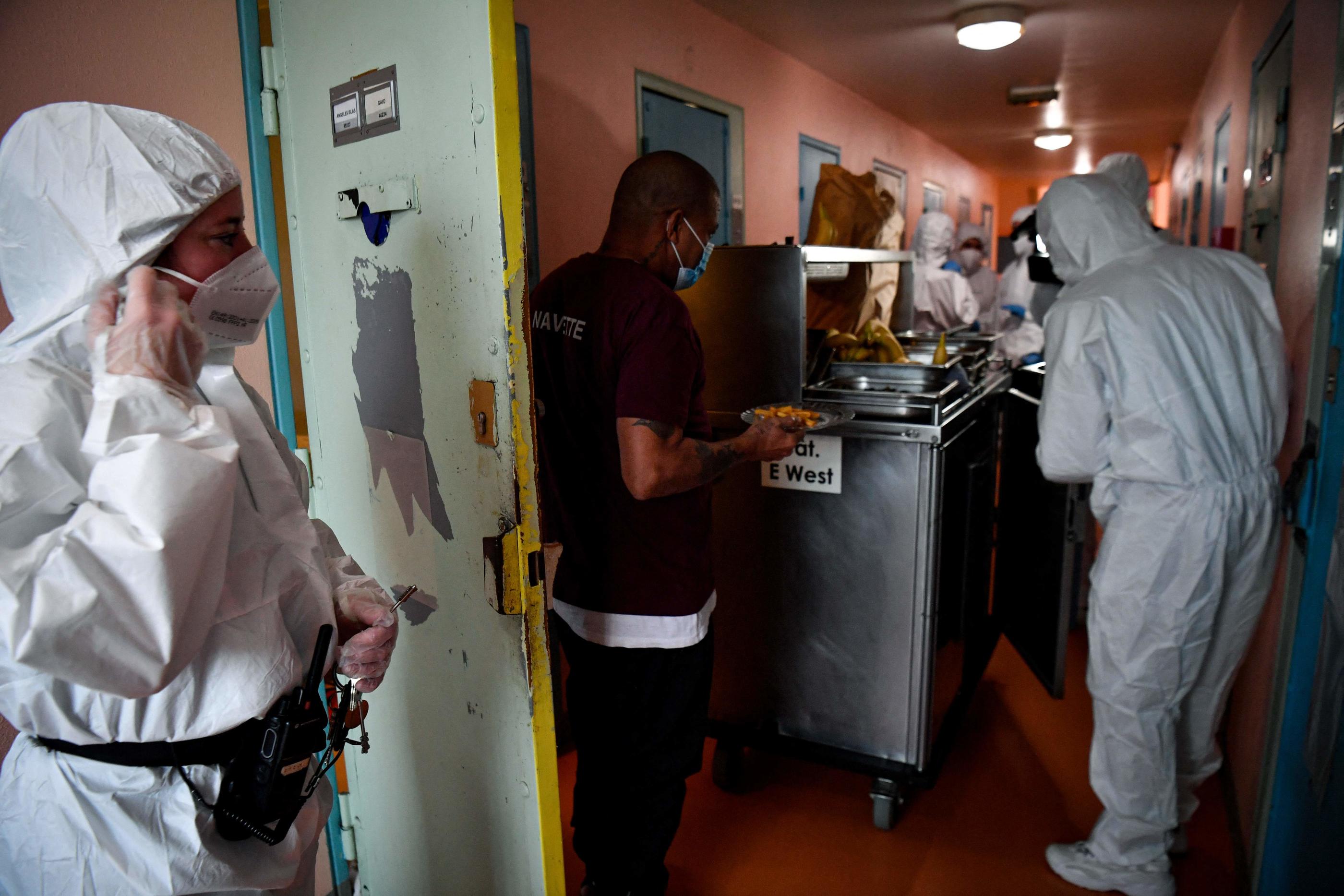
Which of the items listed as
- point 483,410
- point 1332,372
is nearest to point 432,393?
point 483,410

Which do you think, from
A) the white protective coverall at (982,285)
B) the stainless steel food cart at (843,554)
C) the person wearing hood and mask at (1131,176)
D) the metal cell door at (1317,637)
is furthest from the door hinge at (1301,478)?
the white protective coverall at (982,285)

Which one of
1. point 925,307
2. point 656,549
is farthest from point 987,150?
point 656,549

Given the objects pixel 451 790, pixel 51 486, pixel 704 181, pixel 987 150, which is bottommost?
pixel 451 790

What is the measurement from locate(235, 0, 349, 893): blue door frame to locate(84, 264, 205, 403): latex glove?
599 mm

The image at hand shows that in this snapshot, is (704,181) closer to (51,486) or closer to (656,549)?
(656,549)

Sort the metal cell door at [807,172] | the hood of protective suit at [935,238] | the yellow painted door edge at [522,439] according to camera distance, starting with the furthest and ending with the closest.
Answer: the hood of protective suit at [935,238] → the metal cell door at [807,172] → the yellow painted door edge at [522,439]

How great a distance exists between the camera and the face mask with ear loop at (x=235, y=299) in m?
1.02

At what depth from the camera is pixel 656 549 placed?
1.77 meters

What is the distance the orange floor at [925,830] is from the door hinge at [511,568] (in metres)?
1.31

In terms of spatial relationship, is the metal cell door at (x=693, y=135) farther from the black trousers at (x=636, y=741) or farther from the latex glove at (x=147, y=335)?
the latex glove at (x=147, y=335)

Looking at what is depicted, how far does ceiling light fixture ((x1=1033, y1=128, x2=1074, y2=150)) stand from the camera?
289 inches

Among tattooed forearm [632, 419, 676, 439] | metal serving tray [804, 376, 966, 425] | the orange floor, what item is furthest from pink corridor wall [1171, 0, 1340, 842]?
tattooed forearm [632, 419, 676, 439]

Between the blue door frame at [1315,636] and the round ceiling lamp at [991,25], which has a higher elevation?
the round ceiling lamp at [991,25]

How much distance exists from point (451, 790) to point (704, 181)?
133 cm
